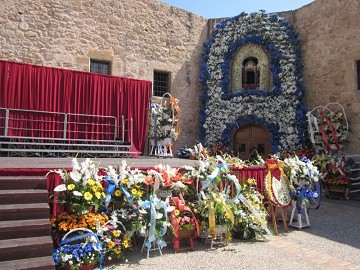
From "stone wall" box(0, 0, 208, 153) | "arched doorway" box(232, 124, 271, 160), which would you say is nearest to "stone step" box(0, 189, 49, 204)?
"stone wall" box(0, 0, 208, 153)

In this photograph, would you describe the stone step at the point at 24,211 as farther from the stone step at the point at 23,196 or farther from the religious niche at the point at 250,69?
the religious niche at the point at 250,69

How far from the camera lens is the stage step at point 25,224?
3021mm

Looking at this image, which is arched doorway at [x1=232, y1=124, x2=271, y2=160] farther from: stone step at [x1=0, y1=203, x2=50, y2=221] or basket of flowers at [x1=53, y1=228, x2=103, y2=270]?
stone step at [x1=0, y1=203, x2=50, y2=221]

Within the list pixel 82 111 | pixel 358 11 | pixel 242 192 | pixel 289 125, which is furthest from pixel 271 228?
pixel 358 11

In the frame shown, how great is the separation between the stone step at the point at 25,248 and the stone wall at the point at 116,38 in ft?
22.5

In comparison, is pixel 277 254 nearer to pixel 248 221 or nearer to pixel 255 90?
pixel 248 221

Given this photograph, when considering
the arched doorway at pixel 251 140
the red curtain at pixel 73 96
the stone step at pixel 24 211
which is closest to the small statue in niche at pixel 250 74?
the arched doorway at pixel 251 140

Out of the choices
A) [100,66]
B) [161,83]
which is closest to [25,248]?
[100,66]

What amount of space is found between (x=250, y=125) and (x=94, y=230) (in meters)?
8.83

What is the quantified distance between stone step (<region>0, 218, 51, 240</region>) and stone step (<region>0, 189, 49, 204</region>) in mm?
292

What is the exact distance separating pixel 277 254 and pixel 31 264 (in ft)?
9.72

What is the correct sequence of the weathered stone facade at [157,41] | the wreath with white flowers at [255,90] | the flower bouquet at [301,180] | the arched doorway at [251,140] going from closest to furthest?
the flower bouquet at [301,180] < the weathered stone facade at [157,41] < the wreath with white flowers at [255,90] < the arched doorway at [251,140]

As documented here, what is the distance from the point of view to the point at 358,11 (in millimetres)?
9719

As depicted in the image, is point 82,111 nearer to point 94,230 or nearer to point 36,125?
point 36,125
